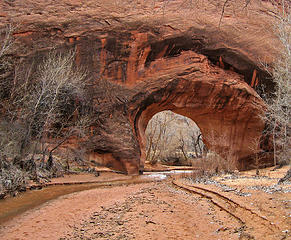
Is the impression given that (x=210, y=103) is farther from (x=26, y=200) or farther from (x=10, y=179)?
(x=26, y=200)

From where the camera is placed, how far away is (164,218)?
5203 mm

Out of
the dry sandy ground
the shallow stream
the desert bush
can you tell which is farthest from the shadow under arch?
the dry sandy ground

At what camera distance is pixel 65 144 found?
14172mm

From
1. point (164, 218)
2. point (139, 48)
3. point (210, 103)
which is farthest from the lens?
point (210, 103)

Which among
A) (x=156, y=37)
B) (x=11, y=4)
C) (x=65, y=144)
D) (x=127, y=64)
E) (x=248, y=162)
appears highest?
(x=11, y=4)

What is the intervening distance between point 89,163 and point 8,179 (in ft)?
21.7

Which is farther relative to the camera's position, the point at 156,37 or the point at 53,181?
the point at 156,37

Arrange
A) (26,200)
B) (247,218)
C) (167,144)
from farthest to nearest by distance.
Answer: (167,144) → (26,200) → (247,218)

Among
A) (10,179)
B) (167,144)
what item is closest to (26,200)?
(10,179)

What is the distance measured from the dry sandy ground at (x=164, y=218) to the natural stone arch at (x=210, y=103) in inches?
324

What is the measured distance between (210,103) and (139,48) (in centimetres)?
549

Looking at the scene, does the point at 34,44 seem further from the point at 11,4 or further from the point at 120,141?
the point at 120,141

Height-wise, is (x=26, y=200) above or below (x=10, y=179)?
below

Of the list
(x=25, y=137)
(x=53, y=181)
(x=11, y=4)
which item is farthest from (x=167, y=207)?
(x=11, y=4)
